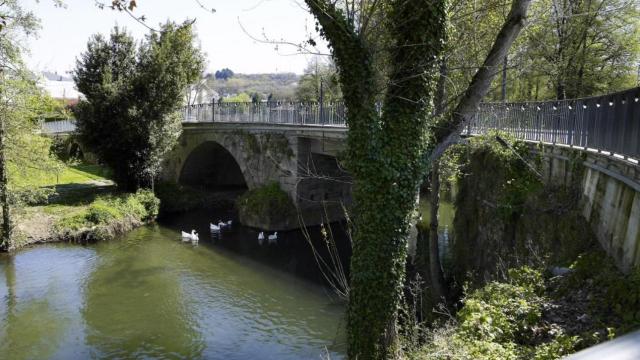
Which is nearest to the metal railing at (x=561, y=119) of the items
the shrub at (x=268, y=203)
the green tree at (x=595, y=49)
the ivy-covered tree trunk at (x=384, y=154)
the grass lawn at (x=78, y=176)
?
the ivy-covered tree trunk at (x=384, y=154)

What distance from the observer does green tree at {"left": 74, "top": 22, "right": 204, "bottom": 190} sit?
1096 inches

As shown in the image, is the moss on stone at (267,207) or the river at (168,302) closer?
the river at (168,302)

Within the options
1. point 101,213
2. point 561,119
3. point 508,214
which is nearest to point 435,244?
point 508,214

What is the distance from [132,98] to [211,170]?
10.8 m

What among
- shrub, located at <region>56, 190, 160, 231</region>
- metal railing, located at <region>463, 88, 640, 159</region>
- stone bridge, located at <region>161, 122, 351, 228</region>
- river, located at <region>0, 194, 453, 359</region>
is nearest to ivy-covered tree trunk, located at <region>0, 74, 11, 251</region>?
river, located at <region>0, 194, 453, 359</region>

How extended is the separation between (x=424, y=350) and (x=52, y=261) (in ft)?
55.3

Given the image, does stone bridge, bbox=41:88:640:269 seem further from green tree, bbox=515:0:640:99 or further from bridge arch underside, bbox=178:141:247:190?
green tree, bbox=515:0:640:99

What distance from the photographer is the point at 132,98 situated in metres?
28.1

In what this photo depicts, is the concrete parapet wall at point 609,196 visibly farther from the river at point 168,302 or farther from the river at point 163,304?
the river at point 168,302

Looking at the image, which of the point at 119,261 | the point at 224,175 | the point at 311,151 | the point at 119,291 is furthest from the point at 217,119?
→ the point at 119,291

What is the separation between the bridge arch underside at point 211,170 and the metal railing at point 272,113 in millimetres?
2315

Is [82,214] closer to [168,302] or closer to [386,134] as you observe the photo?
[168,302]

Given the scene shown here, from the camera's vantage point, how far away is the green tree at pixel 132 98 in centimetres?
2783

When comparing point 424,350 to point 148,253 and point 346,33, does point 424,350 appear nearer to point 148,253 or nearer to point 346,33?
point 346,33
